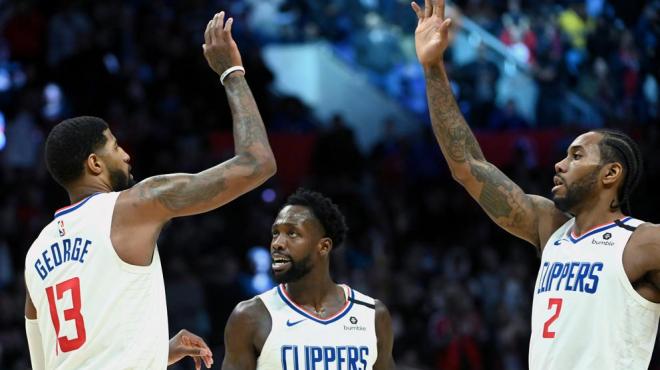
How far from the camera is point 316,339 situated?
6.54 metres

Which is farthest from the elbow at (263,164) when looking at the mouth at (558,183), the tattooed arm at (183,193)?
the mouth at (558,183)

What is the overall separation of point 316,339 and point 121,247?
61.2 inches

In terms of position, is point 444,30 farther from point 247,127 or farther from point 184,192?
point 184,192

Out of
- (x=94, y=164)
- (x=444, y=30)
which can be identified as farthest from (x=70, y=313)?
(x=444, y=30)

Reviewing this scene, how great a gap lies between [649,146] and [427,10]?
8.82 m

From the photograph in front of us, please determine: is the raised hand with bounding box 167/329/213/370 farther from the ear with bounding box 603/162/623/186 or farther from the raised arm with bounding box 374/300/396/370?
the ear with bounding box 603/162/623/186

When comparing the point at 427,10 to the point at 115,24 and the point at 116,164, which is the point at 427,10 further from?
the point at 115,24

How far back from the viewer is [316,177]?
1559 cm

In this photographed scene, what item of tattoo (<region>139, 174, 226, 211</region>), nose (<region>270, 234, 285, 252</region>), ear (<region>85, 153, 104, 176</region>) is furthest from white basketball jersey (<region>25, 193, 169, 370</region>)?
nose (<region>270, 234, 285, 252</region>)

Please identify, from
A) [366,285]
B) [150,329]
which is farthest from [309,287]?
[366,285]

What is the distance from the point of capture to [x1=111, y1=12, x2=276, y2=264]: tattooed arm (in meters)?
5.34

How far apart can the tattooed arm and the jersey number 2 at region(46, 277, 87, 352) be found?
0.27 meters

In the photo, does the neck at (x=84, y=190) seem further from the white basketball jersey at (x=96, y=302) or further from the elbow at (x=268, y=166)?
the elbow at (x=268, y=166)

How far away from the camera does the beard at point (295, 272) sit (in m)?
6.69
